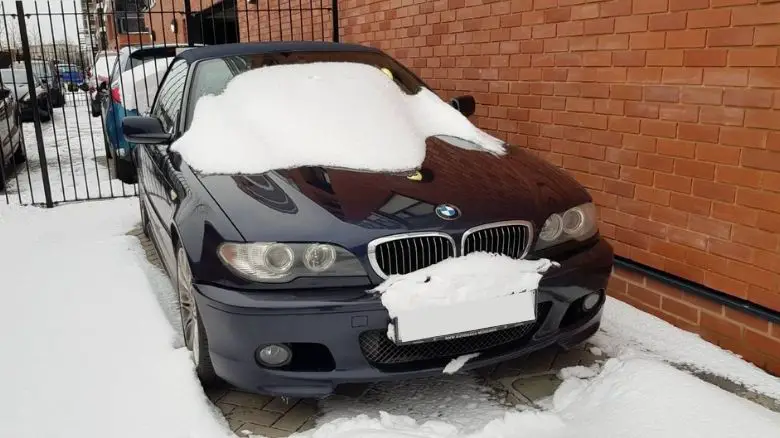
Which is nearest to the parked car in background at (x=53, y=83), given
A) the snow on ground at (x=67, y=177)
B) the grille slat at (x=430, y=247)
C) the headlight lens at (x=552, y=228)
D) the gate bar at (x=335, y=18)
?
the snow on ground at (x=67, y=177)

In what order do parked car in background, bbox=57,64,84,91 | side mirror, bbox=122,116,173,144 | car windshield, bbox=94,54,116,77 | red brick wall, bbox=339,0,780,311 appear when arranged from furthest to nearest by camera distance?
parked car in background, bbox=57,64,84,91
car windshield, bbox=94,54,116,77
side mirror, bbox=122,116,173,144
red brick wall, bbox=339,0,780,311

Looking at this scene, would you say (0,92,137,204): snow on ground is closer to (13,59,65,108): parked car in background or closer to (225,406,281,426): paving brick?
(13,59,65,108): parked car in background

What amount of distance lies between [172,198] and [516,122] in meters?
2.51

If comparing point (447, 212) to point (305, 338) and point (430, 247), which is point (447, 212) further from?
point (305, 338)

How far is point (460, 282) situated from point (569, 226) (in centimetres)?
70

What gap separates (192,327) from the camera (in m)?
2.88

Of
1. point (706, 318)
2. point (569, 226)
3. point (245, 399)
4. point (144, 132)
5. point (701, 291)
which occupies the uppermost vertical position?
point (144, 132)

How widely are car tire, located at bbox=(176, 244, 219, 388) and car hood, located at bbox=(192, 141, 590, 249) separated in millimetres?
393

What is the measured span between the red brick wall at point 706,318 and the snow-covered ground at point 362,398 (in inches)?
2.5

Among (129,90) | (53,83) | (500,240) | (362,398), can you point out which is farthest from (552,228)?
(53,83)

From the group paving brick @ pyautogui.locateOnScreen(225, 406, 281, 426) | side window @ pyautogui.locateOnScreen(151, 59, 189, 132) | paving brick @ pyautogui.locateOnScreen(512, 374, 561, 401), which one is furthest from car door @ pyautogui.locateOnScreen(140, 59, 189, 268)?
paving brick @ pyautogui.locateOnScreen(512, 374, 561, 401)

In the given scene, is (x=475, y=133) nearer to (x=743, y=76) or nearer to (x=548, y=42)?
(x=548, y=42)

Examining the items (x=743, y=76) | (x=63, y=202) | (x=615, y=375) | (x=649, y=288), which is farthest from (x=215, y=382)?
(x=63, y=202)

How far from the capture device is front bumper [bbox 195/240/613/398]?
234cm
